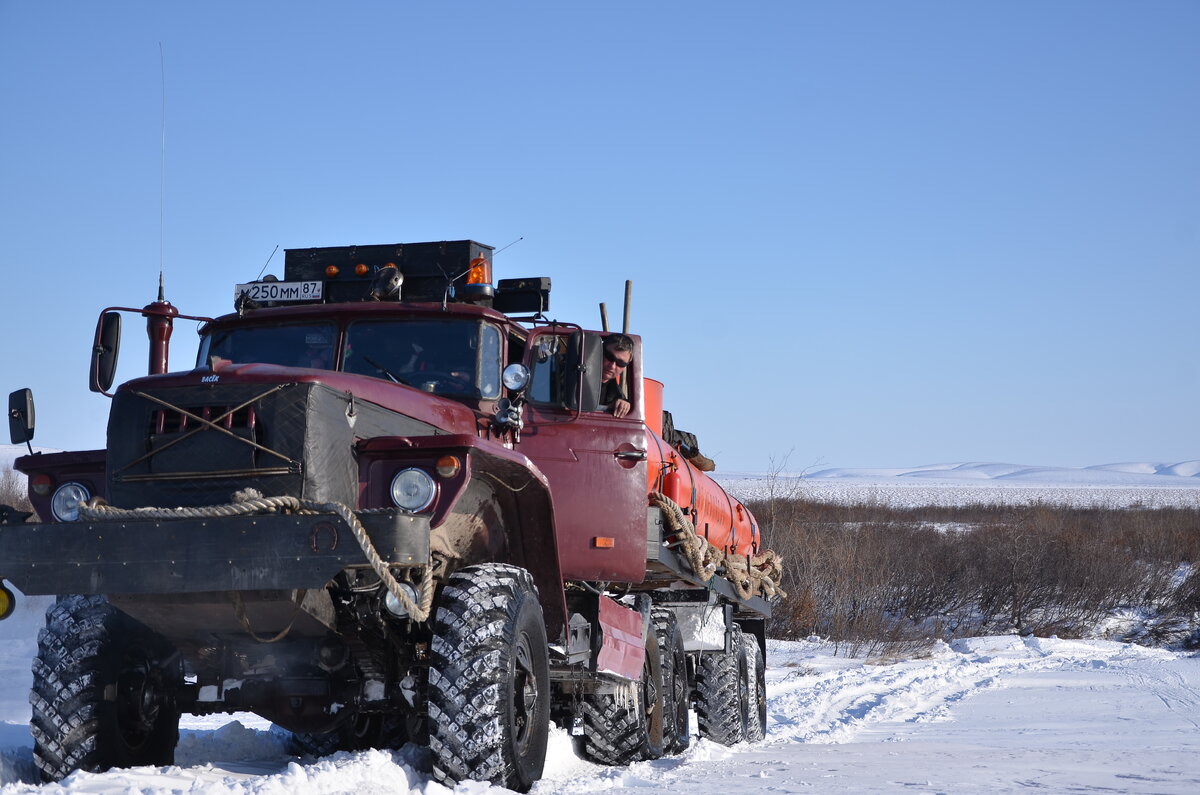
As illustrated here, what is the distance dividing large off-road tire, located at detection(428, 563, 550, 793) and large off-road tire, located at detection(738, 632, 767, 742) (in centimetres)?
639

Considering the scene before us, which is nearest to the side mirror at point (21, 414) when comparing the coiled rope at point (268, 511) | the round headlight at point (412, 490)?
the coiled rope at point (268, 511)

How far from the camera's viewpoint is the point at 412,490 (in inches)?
222

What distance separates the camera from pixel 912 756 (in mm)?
7598

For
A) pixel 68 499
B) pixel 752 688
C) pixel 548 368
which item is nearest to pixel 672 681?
pixel 752 688

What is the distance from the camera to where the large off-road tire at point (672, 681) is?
10000 millimetres

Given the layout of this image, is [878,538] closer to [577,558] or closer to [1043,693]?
[1043,693]

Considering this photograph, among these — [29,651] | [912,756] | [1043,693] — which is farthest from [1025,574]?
[912,756]

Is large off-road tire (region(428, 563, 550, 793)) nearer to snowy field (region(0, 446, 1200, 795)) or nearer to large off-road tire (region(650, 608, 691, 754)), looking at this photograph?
snowy field (region(0, 446, 1200, 795))

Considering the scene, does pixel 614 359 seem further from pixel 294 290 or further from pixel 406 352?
pixel 294 290

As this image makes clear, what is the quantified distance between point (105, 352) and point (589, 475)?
2.81 metres

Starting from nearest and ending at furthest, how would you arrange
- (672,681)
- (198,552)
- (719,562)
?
(198,552), (672,681), (719,562)

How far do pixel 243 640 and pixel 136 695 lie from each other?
0.76 m

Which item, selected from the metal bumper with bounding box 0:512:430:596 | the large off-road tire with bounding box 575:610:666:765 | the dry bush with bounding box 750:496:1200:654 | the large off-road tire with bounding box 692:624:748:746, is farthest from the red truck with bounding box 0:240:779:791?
the dry bush with bounding box 750:496:1200:654

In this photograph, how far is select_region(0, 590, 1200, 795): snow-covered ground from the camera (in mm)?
5719
